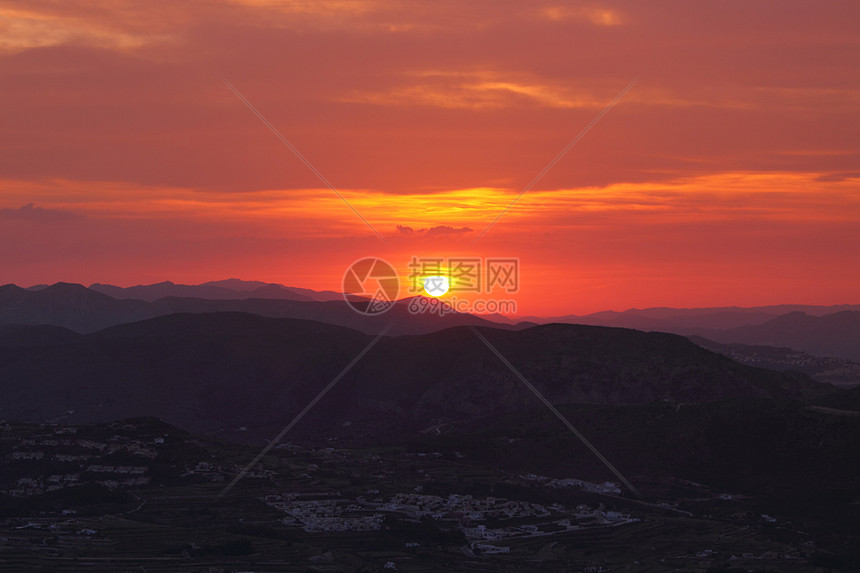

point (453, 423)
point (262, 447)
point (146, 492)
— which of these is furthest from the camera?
point (453, 423)

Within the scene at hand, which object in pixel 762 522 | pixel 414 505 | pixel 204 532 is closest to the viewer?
pixel 204 532

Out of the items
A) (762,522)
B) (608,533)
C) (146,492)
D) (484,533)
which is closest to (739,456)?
(762,522)

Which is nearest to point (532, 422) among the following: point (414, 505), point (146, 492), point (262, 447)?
point (262, 447)

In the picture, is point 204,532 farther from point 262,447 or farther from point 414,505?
point 262,447

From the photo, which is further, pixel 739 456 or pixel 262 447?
pixel 262 447

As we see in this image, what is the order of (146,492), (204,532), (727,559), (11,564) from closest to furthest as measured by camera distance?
(11,564) < (727,559) < (204,532) < (146,492)

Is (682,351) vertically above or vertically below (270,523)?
above

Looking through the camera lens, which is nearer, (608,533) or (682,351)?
(608,533)

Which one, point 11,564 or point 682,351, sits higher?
point 682,351

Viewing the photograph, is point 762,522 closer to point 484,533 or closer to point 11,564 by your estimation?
point 484,533
